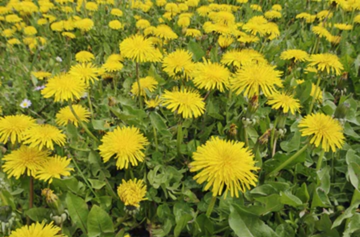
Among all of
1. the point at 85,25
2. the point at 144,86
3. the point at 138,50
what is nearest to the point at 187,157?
the point at 144,86

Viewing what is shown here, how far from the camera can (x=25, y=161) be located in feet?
4.70

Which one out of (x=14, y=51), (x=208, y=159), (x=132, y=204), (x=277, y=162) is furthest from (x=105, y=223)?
(x=14, y=51)

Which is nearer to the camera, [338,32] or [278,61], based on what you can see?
[278,61]

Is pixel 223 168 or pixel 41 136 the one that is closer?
pixel 223 168

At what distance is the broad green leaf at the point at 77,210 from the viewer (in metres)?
1.40

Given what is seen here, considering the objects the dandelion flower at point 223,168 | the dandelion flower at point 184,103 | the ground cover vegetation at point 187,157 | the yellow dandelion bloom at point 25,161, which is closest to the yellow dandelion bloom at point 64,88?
the ground cover vegetation at point 187,157

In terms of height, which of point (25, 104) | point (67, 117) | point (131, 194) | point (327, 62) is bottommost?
point (25, 104)

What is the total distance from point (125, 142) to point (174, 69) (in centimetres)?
63

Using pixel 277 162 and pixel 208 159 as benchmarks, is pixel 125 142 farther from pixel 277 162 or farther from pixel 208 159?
pixel 277 162

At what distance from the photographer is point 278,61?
2463 millimetres

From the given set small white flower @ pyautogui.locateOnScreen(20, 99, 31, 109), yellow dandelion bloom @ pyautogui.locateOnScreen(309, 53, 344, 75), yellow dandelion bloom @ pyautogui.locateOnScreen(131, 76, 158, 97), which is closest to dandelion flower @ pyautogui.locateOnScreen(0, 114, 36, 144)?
yellow dandelion bloom @ pyautogui.locateOnScreen(131, 76, 158, 97)

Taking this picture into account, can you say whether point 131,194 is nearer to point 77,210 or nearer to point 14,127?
point 77,210

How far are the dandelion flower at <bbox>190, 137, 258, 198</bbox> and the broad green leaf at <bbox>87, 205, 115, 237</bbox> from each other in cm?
47

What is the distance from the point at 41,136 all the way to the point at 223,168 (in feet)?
2.72
